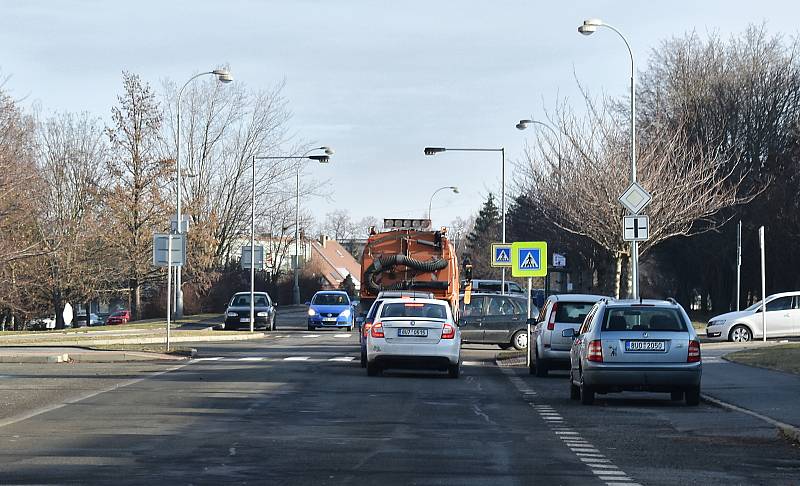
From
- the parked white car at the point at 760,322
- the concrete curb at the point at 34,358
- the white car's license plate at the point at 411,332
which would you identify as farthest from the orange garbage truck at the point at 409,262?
the white car's license plate at the point at 411,332

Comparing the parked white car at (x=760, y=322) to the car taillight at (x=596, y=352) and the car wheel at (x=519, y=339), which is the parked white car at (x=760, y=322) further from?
the car taillight at (x=596, y=352)

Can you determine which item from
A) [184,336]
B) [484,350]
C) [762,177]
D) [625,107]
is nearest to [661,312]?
[484,350]

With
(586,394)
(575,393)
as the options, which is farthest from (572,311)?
(586,394)

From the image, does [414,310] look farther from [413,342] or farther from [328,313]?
[328,313]

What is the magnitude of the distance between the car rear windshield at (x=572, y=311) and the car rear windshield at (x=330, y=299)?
2526cm

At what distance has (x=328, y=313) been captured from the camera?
48.2 m

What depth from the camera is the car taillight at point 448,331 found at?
22.8m

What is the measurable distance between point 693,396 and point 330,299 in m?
32.4

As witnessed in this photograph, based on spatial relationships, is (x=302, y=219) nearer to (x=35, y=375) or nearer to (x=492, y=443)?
(x=35, y=375)

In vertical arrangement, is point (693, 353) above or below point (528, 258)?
below

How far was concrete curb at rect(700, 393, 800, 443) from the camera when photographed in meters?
13.2

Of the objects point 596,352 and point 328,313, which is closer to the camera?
point 596,352

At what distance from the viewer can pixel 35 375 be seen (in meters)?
23.2

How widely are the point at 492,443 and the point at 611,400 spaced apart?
681cm
